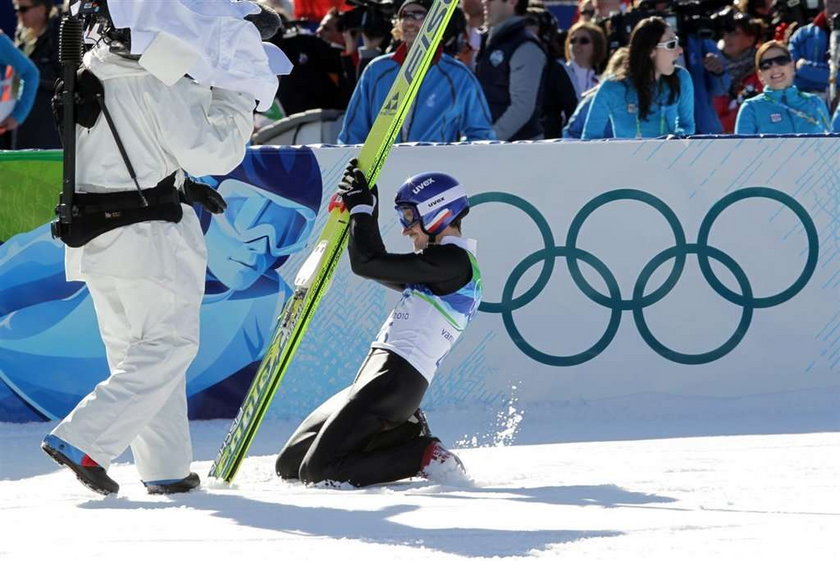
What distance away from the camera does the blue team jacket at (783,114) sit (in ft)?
27.8

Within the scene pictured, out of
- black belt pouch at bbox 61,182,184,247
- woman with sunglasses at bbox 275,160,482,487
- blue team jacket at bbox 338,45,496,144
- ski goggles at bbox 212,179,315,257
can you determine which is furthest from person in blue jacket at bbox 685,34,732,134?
black belt pouch at bbox 61,182,184,247

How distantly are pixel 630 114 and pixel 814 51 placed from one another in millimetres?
1864

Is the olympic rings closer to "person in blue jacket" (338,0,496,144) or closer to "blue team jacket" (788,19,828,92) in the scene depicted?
"person in blue jacket" (338,0,496,144)

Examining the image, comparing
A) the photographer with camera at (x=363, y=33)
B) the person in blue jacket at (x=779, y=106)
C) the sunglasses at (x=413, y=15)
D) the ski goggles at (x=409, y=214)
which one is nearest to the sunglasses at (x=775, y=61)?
the person in blue jacket at (x=779, y=106)

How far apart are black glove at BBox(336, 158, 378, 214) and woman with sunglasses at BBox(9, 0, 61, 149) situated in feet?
13.5

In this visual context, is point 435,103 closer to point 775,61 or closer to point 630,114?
point 630,114

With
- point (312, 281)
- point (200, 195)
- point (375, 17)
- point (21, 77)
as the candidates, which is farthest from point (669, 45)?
point (21, 77)

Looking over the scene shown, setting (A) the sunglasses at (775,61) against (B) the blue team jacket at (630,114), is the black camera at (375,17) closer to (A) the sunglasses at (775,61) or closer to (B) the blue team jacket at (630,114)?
(B) the blue team jacket at (630,114)

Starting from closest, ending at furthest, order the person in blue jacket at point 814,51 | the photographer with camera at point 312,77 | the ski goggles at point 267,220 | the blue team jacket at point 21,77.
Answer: the ski goggles at point 267,220, the blue team jacket at point 21,77, the person in blue jacket at point 814,51, the photographer with camera at point 312,77

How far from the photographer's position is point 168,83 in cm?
524

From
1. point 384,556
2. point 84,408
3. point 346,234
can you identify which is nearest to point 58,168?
point 346,234

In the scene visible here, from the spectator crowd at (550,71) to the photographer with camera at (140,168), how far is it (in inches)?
115

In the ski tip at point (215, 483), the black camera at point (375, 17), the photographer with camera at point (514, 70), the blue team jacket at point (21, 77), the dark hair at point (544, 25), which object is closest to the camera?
the ski tip at point (215, 483)

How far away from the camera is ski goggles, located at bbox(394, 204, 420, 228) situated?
6043 mm
